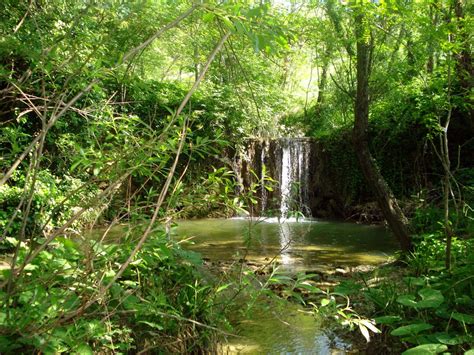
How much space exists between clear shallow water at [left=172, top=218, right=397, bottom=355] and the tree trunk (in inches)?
36.9

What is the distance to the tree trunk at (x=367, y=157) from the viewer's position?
6.14m

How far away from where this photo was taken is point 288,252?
25.6ft

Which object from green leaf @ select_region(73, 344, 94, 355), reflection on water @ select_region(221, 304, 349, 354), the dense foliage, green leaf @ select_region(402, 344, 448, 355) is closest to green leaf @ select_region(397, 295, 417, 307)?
the dense foliage

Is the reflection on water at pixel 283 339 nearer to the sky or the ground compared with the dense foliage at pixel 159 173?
nearer to the ground

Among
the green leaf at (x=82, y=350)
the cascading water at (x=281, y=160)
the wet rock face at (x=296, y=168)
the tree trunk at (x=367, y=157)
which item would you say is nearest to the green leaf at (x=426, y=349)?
the green leaf at (x=82, y=350)

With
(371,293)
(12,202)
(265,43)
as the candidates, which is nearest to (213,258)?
(12,202)

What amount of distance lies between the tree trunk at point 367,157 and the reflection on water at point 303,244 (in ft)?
3.44

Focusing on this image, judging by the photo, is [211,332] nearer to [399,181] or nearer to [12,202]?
[12,202]

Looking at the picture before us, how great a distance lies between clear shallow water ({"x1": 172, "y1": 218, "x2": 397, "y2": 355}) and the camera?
11.5ft

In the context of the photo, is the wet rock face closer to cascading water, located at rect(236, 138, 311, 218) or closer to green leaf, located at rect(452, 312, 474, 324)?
cascading water, located at rect(236, 138, 311, 218)

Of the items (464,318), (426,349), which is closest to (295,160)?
(464,318)

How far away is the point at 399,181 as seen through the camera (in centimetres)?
1217

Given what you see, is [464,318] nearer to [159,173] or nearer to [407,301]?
[407,301]

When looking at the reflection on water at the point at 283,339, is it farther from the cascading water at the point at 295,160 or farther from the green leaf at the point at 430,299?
the cascading water at the point at 295,160
